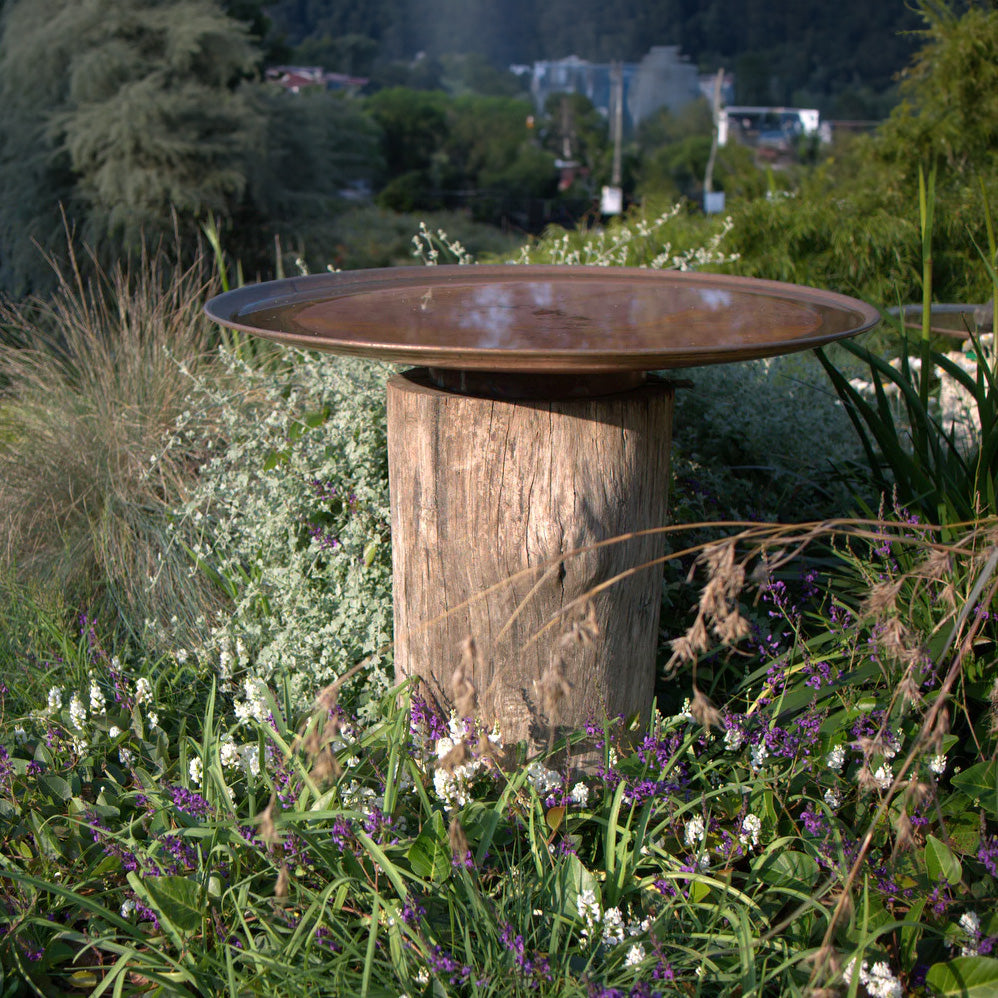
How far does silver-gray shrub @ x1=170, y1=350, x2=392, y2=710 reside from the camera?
226cm

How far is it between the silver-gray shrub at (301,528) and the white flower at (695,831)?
0.76m

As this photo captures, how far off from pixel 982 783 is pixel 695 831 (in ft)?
1.67

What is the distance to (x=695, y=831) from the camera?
5.33ft

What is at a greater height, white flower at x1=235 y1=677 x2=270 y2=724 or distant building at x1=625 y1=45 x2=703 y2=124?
distant building at x1=625 y1=45 x2=703 y2=124

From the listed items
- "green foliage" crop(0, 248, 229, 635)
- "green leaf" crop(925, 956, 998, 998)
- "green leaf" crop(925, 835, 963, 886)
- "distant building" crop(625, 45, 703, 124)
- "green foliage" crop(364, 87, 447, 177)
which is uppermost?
"distant building" crop(625, 45, 703, 124)

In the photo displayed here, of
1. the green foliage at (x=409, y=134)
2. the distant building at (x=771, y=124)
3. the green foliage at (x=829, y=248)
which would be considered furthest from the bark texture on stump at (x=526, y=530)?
the distant building at (x=771, y=124)

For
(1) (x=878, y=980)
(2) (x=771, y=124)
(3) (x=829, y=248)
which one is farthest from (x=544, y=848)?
(2) (x=771, y=124)

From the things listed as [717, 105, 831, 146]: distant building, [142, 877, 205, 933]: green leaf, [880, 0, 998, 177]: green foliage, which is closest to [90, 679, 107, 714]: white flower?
[142, 877, 205, 933]: green leaf

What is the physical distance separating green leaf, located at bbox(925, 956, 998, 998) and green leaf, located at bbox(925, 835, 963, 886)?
185mm

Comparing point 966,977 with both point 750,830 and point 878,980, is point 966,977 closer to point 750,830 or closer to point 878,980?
point 878,980

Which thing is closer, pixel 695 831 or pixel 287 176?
pixel 695 831

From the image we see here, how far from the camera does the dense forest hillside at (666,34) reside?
61.8 m

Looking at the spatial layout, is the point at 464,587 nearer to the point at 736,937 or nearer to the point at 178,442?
the point at 736,937

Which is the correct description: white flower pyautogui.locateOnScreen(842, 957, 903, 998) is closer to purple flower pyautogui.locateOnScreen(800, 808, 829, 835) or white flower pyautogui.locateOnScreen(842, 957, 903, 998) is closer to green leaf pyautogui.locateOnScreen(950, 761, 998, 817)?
purple flower pyautogui.locateOnScreen(800, 808, 829, 835)
